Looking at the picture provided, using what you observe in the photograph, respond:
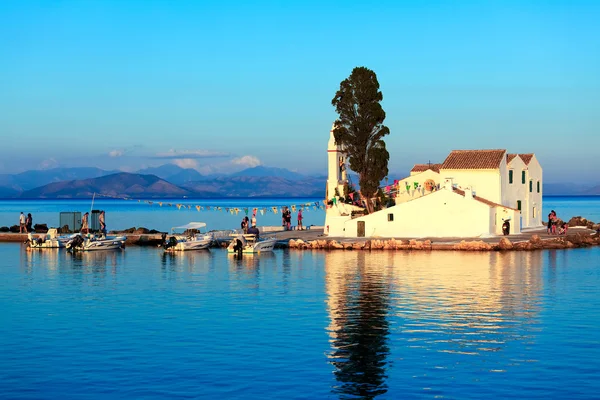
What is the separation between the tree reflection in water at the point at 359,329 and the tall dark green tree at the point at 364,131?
843 inches

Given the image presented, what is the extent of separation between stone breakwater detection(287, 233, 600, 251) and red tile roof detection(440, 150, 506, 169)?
7747 millimetres

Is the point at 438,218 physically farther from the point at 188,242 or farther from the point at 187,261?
the point at 187,261

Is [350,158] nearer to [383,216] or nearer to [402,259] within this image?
[383,216]

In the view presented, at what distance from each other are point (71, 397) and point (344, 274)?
82.7ft

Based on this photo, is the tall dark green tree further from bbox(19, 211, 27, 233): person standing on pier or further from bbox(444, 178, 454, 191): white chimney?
bbox(19, 211, 27, 233): person standing on pier

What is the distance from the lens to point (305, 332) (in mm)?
26406

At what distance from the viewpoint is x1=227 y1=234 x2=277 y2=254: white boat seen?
57.9m

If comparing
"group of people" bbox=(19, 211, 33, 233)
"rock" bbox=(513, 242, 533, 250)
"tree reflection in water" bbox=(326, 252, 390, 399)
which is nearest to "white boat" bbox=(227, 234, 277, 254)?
"tree reflection in water" bbox=(326, 252, 390, 399)

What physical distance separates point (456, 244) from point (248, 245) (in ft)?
48.6

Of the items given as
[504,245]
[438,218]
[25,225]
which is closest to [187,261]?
[438,218]

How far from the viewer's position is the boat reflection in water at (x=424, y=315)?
2161 cm

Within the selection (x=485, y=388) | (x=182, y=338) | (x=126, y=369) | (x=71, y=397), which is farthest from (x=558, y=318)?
(x=71, y=397)

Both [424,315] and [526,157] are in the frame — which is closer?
[424,315]

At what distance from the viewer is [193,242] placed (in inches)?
2421
